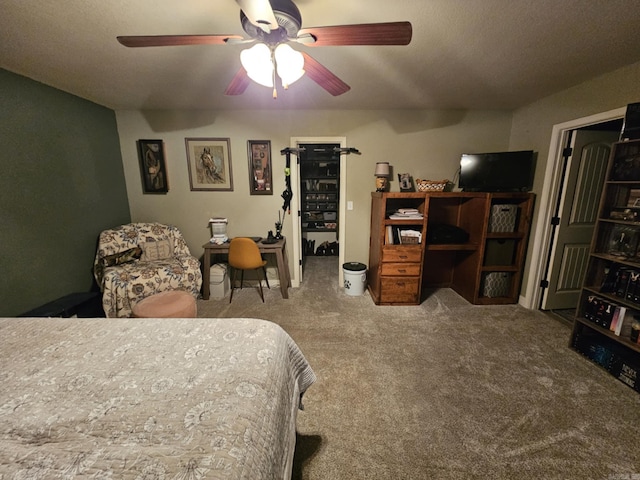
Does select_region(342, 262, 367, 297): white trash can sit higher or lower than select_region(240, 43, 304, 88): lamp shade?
lower

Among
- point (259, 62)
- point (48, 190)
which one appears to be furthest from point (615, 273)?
point (48, 190)

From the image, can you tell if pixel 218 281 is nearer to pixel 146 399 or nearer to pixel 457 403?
pixel 146 399

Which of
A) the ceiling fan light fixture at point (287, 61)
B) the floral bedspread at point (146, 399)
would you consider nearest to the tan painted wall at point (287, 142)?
the ceiling fan light fixture at point (287, 61)

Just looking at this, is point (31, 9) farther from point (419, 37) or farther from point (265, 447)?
point (265, 447)

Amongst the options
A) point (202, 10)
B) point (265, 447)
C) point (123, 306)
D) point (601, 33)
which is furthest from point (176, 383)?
point (601, 33)

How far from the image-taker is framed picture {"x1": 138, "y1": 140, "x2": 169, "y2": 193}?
324 centimetres

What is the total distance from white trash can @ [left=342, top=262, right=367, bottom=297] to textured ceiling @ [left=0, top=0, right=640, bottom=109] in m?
2.02

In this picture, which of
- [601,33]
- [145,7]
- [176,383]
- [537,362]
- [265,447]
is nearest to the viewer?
[265,447]

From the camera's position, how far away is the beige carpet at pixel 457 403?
1.33m

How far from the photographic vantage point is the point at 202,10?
1.36 m

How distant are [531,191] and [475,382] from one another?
235 cm

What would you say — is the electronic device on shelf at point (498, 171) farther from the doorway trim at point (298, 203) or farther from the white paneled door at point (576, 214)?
the doorway trim at point (298, 203)

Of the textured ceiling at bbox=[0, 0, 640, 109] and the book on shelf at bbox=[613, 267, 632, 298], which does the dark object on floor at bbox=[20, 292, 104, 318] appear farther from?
the book on shelf at bbox=[613, 267, 632, 298]

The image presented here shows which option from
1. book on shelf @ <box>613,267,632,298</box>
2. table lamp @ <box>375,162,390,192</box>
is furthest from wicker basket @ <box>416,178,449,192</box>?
book on shelf @ <box>613,267,632,298</box>
